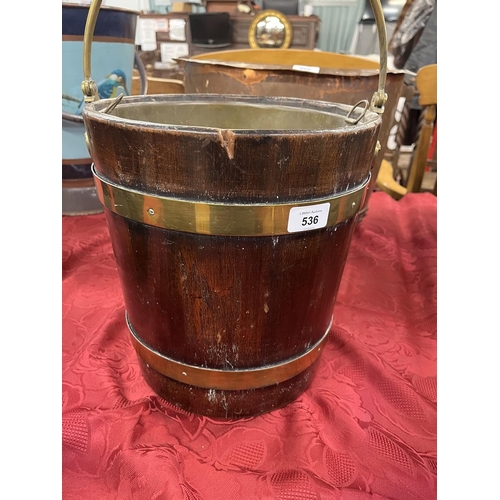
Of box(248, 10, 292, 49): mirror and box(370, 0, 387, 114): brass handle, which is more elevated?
box(248, 10, 292, 49): mirror

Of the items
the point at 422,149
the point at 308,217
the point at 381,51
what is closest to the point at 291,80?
the point at 381,51

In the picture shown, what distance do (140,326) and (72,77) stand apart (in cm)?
151

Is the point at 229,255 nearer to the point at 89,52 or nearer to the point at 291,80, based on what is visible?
the point at 89,52

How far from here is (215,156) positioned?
0.73 metres

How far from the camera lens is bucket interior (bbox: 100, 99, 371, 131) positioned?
1.14 metres

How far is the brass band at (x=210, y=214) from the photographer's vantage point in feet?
2.53

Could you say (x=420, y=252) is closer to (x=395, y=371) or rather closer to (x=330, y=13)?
(x=395, y=371)

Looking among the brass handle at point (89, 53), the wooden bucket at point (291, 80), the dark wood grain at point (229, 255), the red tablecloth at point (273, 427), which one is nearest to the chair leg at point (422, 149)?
the wooden bucket at point (291, 80)

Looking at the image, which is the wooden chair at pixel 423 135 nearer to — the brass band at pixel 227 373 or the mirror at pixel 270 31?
the brass band at pixel 227 373

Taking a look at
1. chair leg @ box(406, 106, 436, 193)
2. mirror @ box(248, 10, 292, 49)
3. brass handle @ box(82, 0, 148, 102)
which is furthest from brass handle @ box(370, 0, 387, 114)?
mirror @ box(248, 10, 292, 49)

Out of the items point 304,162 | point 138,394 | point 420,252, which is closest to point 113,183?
point 304,162

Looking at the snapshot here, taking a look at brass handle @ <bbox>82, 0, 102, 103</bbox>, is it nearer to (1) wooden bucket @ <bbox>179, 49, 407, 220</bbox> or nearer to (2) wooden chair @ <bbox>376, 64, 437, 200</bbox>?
(1) wooden bucket @ <bbox>179, 49, 407, 220</bbox>

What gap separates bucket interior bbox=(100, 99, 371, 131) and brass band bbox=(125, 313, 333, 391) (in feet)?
2.07

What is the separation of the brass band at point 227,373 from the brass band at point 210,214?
1.32 ft
